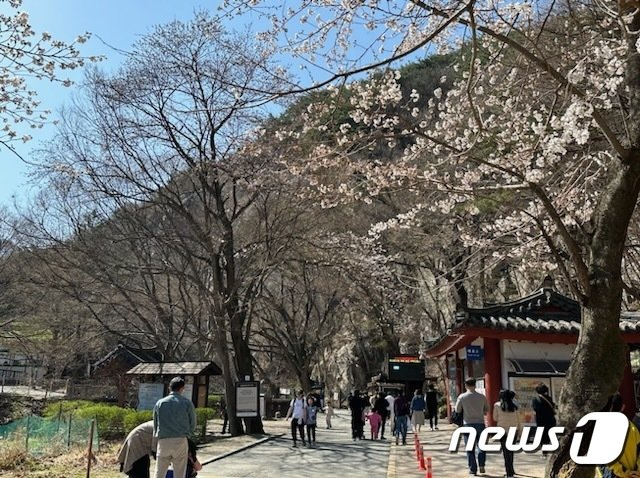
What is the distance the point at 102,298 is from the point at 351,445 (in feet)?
41.7

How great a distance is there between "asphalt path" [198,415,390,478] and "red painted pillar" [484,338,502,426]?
3.09 meters

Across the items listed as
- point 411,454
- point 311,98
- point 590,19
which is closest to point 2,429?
point 411,454

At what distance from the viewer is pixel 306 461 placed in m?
13.0

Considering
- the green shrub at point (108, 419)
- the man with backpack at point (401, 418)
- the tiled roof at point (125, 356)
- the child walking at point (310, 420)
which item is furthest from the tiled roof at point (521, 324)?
the tiled roof at point (125, 356)

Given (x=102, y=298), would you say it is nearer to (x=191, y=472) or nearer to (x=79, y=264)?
(x=79, y=264)

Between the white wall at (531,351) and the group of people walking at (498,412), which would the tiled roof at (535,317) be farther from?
the group of people walking at (498,412)

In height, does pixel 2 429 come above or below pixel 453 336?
below

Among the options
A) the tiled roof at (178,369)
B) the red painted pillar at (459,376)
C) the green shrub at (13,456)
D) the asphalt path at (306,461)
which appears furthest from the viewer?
the red painted pillar at (459,376)

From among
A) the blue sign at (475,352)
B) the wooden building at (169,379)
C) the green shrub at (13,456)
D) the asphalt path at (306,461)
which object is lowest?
the asphalt path at (306,461)

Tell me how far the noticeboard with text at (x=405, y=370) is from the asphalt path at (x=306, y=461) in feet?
42.1

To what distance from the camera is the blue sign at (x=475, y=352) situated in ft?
54.1

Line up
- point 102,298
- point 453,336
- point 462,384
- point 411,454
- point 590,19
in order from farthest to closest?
point 102,298
point 462,384
point 453,336
point 411,454
point 590,19

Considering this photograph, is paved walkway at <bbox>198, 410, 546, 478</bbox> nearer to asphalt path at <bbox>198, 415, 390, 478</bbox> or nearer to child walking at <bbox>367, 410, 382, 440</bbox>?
asphalt path at <bbox>198, 415, 390, 478</bbox>

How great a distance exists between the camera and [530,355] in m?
16.1
